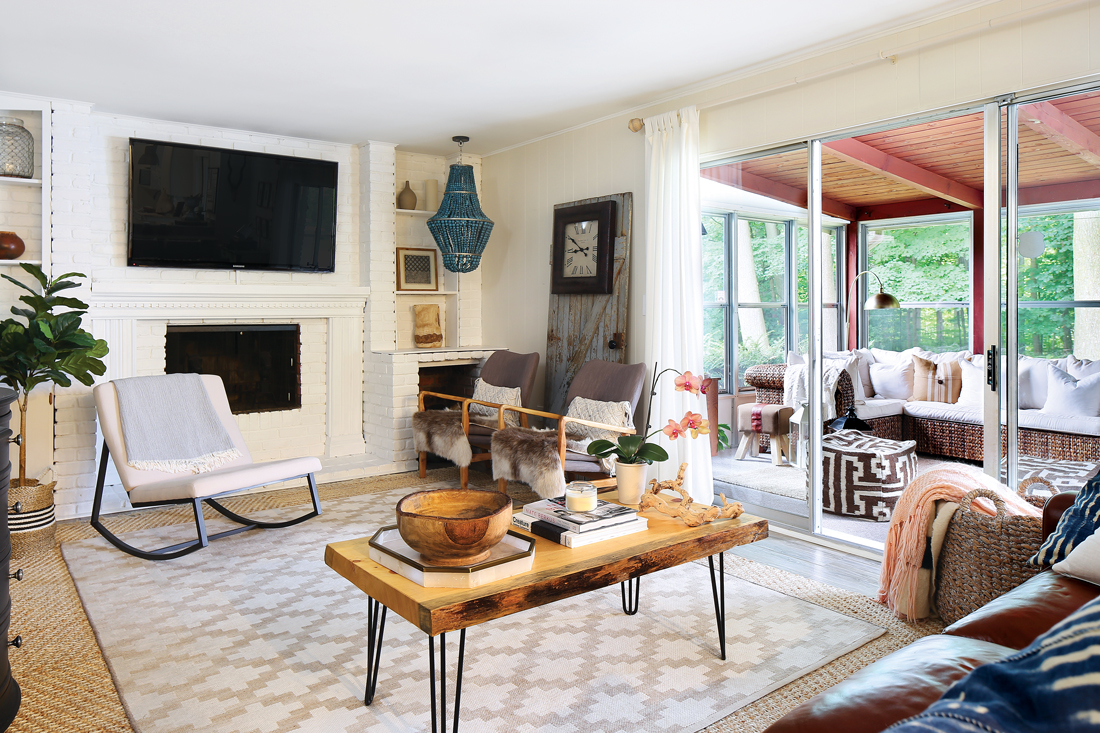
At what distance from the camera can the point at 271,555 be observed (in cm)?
360

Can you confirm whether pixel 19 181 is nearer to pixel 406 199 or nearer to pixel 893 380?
pixel 406 199

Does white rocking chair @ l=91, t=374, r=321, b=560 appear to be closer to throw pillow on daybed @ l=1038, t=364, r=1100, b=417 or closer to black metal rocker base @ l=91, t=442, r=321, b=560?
black metal rocker base @ l=91, t=442, r=321, b=560

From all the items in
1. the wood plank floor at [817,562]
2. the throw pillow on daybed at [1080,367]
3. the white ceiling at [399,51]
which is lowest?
the wood plank floor at [817,562]

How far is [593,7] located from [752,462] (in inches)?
101

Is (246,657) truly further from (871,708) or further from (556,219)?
(556,219)

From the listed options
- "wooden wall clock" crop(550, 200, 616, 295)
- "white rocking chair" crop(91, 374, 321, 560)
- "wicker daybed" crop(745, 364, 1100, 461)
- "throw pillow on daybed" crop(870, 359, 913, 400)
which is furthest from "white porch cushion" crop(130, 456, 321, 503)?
"throw pillow on daybed" crop(870, 359, 913, 400)

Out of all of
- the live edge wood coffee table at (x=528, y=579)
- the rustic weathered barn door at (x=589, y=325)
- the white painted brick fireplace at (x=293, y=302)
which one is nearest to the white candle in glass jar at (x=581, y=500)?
the live edge wood coffee table at (x=528, y=579)

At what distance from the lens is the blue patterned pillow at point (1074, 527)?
199cm

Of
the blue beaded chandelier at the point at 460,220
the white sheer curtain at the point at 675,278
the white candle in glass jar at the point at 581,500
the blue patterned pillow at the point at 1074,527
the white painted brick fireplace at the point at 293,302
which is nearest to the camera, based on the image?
the blue patterned pillow at the point at 1074,527

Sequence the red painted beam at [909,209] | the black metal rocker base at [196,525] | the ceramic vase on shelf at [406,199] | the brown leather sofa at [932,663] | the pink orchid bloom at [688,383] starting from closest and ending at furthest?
the brown leather sofa at [932,663] < the pink orchid bloom at [688,383] < the red painted beam at [909,209] < the black metal rocker base at [196,525] < the ceramic vase on shelf at [406,199]

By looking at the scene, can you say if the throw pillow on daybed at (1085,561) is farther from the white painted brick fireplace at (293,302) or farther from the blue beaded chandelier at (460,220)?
the blue beaded chandelier at (460,220)

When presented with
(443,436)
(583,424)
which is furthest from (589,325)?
(443,436)

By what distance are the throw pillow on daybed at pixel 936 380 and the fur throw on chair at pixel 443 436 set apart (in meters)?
2.65

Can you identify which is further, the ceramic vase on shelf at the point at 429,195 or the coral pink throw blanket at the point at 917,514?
the ceramic vase on shelf at the point at 429,195
